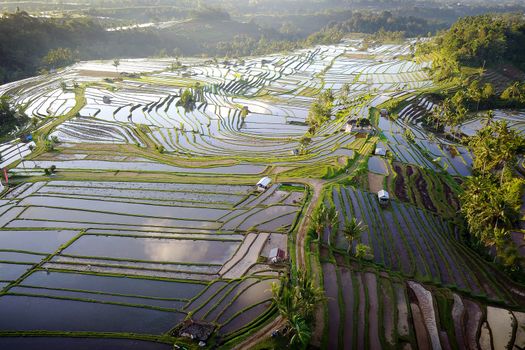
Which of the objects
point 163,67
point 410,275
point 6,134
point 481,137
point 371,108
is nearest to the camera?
point 410,275

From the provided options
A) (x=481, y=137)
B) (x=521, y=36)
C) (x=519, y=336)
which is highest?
(x=521, y=36)

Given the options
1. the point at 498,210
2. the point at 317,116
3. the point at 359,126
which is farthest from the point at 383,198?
the point at 317,116

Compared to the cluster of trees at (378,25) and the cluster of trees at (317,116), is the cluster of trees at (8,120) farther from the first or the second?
the cluster of trees at (378,25)

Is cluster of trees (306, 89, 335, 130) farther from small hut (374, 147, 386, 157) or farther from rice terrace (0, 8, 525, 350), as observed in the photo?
small hut (374, 147, 386, 157)

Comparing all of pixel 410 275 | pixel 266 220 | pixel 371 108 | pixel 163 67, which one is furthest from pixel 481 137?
pixel 163 67

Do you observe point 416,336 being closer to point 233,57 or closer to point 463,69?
point 463,69
